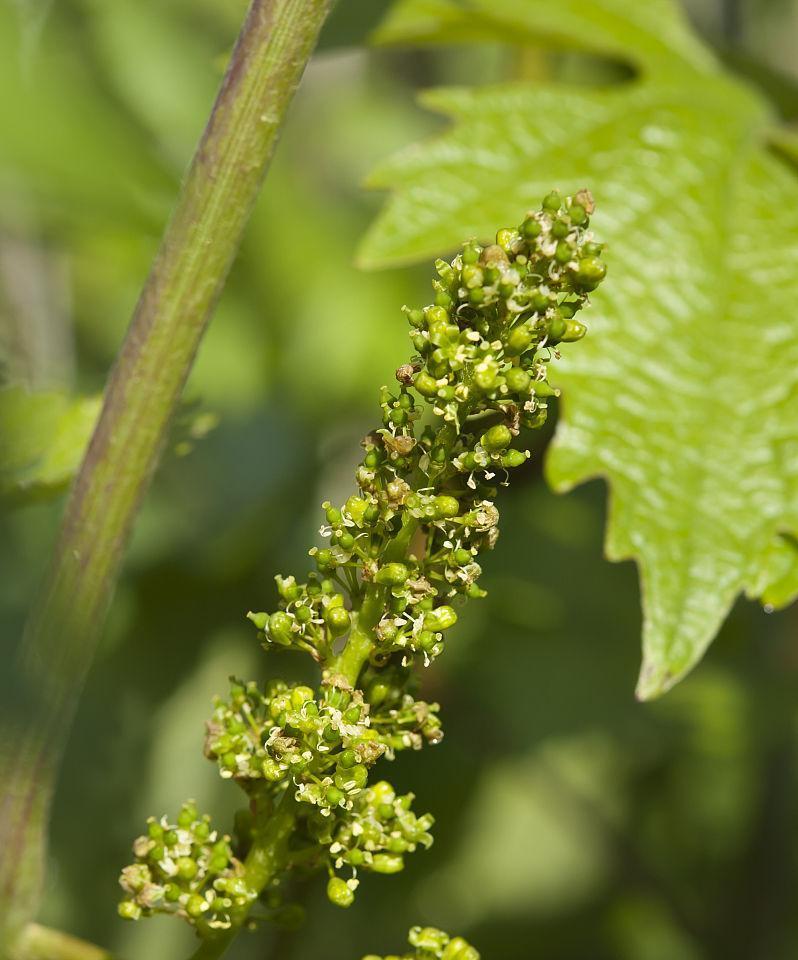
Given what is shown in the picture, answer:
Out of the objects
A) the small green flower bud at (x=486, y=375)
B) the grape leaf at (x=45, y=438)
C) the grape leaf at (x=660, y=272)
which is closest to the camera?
the small green flower bud at (x=486, y=375)

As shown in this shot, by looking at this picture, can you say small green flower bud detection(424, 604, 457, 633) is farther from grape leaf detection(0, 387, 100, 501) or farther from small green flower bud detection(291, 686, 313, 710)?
grape leaf detection(0, 387, 100, 501)

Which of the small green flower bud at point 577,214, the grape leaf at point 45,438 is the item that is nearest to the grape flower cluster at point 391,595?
the small green flower bud at point 577,214

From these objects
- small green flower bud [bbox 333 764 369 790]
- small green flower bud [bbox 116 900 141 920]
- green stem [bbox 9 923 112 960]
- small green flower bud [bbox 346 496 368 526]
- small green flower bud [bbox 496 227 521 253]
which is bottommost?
green stem [bbox 9 923 112 960]

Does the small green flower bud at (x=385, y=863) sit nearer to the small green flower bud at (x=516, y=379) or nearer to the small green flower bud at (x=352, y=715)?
the small green flower bud at (x=352, y=715)

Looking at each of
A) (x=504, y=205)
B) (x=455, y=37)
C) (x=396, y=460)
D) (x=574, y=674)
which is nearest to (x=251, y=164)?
(x=396, y=460)

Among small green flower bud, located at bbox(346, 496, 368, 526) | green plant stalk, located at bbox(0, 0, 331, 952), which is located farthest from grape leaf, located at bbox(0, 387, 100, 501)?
small green flower bud, located at bbox(346, 496, 368, 526)

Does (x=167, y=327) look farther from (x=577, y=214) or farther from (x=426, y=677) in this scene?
(x=426, y=677)

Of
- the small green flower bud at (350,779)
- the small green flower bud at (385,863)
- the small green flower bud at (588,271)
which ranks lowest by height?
the small green flower bud at (385,863)
